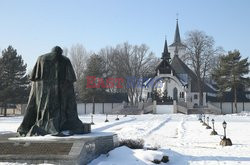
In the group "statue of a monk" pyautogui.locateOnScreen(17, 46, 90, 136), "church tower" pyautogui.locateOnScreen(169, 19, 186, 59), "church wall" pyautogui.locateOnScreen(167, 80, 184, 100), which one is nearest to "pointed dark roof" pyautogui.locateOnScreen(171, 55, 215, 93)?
"church wall" pyautogui.locateOnScreen(167, 80, 184, 100)

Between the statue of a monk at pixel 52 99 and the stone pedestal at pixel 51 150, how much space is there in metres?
0.95

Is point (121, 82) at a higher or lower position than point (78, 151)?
higher

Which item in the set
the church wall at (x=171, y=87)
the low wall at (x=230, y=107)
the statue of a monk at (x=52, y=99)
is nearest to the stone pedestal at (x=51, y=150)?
the statue of a monk at (x=52, y=99)

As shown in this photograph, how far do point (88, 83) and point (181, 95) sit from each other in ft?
59.0

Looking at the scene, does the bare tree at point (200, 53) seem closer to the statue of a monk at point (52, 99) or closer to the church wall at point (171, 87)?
the church wall at point (171, 87)

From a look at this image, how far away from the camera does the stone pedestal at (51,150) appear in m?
10.4

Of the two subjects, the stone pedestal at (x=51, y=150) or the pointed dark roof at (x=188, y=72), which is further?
the pointed dark roof at (x=188, y=72)

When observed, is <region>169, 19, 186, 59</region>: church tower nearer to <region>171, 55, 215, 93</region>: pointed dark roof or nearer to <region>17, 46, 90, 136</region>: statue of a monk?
<region>171, 55, 215, 93</region>: pointed dark roof

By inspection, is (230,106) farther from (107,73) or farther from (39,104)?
(39,104)

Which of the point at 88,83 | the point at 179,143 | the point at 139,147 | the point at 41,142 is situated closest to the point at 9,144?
the point at 41,142

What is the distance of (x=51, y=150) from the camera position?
1092 centimetres

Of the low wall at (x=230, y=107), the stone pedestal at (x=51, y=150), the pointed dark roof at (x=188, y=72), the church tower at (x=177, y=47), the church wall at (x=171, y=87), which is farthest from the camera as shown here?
the church tower at (x=177, y=47)

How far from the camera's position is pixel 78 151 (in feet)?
34.8

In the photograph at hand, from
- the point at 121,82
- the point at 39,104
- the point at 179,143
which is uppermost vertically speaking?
the point at 121,82
